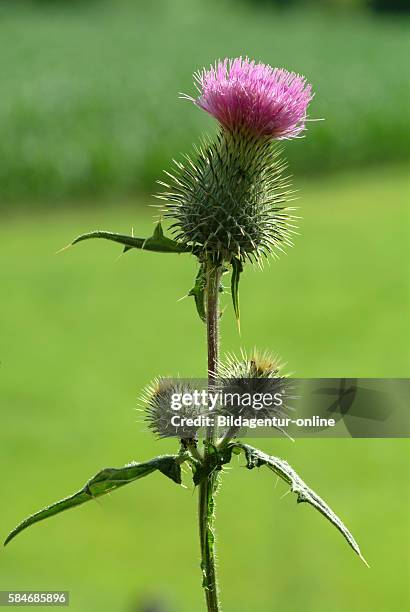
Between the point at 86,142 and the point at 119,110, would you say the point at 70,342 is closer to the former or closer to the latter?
the point at 86,142

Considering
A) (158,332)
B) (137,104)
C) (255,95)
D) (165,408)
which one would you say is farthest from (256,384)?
(137,104)

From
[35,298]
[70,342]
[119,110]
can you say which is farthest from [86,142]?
[70,342]

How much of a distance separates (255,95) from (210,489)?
2.15ft

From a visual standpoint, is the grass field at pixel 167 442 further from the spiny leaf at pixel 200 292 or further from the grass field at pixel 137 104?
the spiny leaf at pixel 200 292

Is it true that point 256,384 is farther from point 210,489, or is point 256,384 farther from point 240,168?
point 240,168

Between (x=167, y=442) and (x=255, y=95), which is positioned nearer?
(x=255, y=95)

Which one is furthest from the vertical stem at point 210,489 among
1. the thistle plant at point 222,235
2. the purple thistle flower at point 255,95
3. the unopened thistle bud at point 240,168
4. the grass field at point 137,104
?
the grass field at point 137,104

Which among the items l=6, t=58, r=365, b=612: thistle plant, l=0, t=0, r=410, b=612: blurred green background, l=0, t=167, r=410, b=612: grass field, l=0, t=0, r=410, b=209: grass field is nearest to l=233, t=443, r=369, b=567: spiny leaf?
l=6, t=58, r=365, b=612: thistle plant

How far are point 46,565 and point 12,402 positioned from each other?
1.99 metres

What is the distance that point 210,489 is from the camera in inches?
56.7

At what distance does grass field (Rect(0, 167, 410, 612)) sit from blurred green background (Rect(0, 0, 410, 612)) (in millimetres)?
18

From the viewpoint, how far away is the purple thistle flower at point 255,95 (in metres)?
1.68

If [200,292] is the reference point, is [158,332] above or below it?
above

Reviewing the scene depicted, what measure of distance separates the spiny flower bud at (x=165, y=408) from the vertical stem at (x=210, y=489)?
5cm
